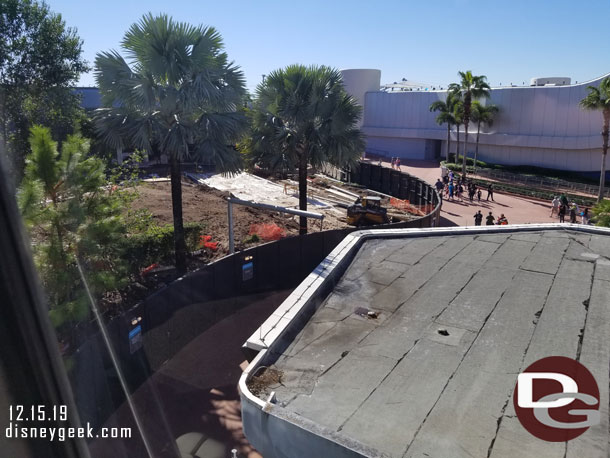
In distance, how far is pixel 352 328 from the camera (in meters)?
6.78

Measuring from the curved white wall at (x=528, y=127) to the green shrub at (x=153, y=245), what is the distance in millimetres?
37151

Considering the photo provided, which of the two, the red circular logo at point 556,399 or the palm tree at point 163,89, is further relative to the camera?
the palm tree at point 163,89

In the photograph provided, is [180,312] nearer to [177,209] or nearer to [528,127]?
[177,209]

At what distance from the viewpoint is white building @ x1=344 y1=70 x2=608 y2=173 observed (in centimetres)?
4131

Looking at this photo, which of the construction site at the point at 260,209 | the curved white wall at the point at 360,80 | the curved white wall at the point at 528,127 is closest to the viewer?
the construction site at the point at 260,209

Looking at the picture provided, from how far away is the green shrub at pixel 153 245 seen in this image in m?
13.9

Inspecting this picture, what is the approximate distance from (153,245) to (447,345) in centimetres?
1126

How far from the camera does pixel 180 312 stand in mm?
11922

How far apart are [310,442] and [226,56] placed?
11.7 m

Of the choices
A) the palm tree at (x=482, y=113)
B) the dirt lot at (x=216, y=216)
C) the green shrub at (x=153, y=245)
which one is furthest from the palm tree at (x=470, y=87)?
the green shrub at (x=153, y=245)

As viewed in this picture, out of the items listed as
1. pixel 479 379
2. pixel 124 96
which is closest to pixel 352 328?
pixel 479 379

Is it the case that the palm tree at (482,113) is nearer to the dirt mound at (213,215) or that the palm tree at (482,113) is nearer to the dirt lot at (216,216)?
the dirt lot at (216,216)

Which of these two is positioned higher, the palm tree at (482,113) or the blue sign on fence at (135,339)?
the palm tree at (482,113)

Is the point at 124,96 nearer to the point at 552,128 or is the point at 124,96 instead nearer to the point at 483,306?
the point at 483,306
